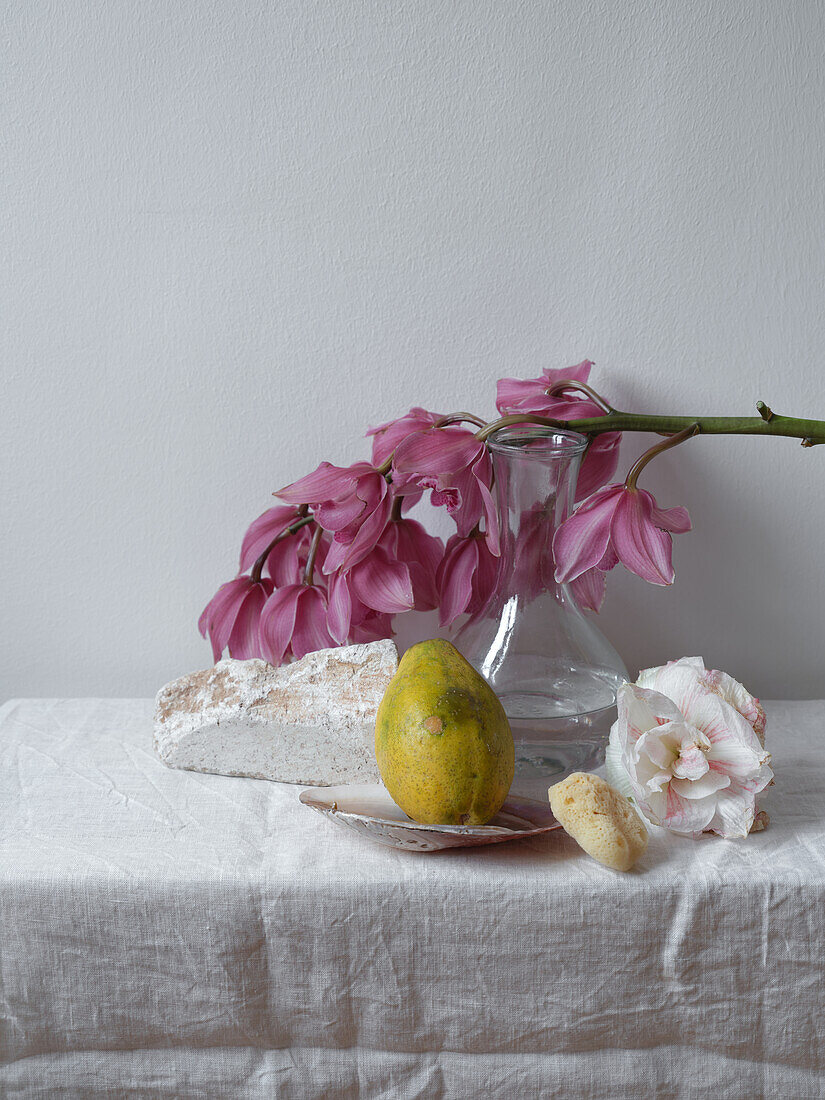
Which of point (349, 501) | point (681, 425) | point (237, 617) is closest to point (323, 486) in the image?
point (349, 501)

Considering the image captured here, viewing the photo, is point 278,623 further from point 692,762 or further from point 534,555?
point 692,762

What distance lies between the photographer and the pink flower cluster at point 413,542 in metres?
0.53

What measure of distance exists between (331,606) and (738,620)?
1.08ft

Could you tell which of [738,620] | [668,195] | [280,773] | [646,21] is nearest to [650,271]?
[668,195]

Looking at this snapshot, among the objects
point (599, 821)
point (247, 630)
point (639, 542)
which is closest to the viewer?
point (599, 821)

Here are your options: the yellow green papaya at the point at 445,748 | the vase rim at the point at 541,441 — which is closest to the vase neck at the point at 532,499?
the vase rim at the point at 541,441

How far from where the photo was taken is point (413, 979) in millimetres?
422

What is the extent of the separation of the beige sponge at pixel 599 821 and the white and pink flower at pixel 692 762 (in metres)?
0.02

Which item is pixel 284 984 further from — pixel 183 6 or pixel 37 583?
pixel 183 6

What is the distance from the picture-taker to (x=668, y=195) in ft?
2.06

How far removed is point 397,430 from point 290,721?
0.20 meters

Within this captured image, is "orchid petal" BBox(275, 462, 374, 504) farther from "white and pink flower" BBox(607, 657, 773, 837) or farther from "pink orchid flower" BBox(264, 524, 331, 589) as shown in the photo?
"white and pink flower" BBox(607, 657, 773, 837)

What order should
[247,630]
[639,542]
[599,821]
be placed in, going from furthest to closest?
[247,630] < [639,542] < [599,821]

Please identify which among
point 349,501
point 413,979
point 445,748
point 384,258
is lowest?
A: point 413,979
